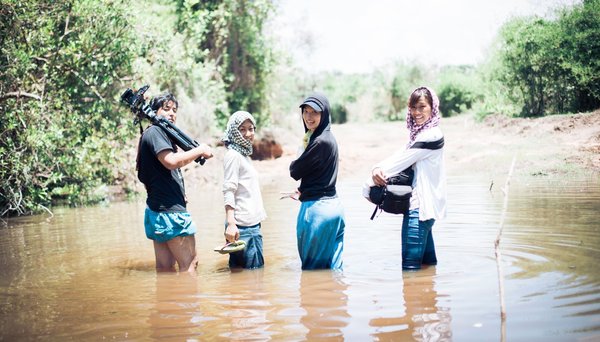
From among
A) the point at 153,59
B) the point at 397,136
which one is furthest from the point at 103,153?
the point at 397,136

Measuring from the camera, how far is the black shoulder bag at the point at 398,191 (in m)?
5.44

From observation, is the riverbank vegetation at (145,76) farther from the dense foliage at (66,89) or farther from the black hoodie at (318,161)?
the black hoodie at (318,161)

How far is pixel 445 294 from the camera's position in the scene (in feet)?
16.8

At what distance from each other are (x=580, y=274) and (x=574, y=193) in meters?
6.00

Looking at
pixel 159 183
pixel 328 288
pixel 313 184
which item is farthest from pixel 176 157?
pixel 328 288

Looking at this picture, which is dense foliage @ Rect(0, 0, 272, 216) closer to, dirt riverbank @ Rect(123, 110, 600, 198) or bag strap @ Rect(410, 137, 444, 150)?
dirt riverbank @ Rect(123, 110, 600, 198)

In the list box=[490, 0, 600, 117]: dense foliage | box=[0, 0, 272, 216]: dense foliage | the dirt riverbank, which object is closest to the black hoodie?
box=[0, 0, 272, 216]: dense foliage

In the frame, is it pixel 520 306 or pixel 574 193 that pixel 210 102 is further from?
pixel 520 306

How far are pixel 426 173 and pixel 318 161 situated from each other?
37.4 inches

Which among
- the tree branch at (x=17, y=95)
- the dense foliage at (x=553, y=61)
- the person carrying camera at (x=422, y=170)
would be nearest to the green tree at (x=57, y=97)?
the tree branch at (x=17, y=95)

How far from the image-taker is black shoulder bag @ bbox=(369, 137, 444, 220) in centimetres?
544

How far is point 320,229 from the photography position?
5.77m

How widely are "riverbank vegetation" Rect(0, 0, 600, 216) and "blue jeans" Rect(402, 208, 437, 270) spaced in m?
7.43

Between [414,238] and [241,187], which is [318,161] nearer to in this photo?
[241,187]
